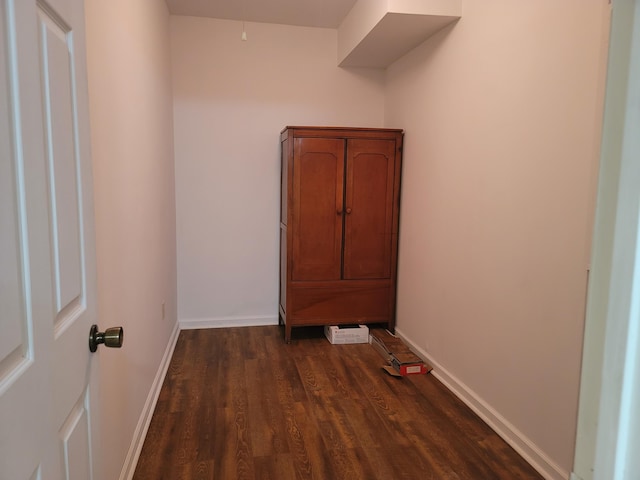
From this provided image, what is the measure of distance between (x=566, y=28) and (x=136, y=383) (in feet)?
8.18

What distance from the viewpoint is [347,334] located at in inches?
145

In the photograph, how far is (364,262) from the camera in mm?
3756

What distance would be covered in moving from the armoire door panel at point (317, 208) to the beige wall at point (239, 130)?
538 mm

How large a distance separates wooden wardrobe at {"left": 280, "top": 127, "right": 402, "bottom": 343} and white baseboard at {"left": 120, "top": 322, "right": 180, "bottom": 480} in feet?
3.31

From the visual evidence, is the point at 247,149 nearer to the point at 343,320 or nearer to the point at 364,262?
the point at 364,262

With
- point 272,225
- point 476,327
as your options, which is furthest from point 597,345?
point 272,225

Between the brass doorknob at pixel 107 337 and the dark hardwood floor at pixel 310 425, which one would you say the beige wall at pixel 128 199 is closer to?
the dark hardwood floor at pixel 310 425

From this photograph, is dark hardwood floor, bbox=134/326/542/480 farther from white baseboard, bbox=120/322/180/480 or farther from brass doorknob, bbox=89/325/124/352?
brass doorknob, bbox=89/325/124/352

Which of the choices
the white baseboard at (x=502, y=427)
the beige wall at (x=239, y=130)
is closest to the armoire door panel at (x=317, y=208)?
the beige wall at (x=239, y=130)

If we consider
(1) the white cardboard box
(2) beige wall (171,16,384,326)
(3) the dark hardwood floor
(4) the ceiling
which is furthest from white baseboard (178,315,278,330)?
(4) the ceiling

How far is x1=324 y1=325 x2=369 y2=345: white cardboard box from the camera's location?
3.68m

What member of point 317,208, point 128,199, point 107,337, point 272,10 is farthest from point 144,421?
point 272,10

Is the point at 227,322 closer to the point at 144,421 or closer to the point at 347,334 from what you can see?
the point at 347,334

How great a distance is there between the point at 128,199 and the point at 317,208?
5.93ft
